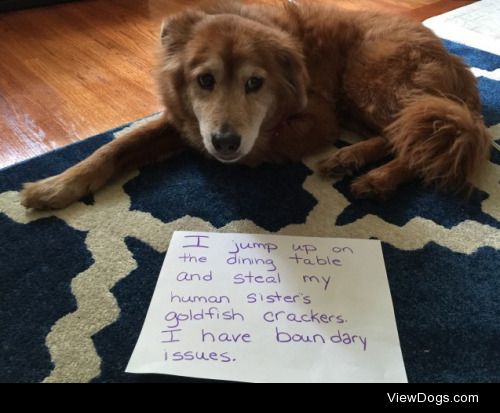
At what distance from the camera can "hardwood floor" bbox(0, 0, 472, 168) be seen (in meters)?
1.69

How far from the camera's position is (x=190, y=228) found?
49.1 inches

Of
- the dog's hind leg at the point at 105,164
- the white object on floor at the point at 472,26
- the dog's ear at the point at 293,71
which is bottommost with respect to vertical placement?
the white object on floor at the point at 472,26

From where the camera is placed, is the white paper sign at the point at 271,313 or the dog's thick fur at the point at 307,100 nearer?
the white paper sign at the point at 271,313

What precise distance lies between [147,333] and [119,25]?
2092 mm

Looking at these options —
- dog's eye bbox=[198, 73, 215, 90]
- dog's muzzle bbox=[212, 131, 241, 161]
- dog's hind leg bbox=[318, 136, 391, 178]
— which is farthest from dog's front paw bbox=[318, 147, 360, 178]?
dog's eye bbox=[198, 73, 215, 90]

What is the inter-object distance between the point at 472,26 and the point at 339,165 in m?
1.64

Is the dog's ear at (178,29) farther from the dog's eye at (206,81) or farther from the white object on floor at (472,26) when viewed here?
the white object on floor at (472,26)

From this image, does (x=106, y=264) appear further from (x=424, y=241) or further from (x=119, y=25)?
(x=119, y=25)

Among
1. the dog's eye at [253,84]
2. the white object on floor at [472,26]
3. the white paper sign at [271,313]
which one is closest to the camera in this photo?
the white paper sign at [271,313]

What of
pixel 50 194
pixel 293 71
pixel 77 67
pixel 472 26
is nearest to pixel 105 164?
pixel 50 194

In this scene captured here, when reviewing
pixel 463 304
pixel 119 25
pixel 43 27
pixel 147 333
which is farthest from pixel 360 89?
pixel 43 27

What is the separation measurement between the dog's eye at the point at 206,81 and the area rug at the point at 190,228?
Answer: 0.85 ft

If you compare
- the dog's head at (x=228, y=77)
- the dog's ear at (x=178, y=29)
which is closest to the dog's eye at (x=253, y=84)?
the dog's head at (x=228, y=77)

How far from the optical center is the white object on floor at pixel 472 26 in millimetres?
2328
